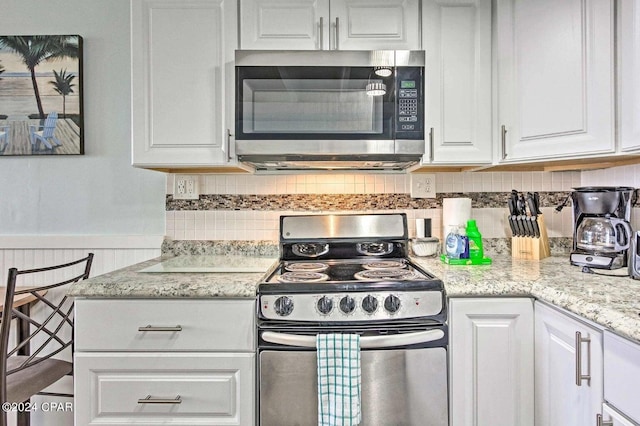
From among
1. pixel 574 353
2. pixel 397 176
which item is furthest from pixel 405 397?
pixel 397 176

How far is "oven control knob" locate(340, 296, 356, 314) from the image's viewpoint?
1.35 metres

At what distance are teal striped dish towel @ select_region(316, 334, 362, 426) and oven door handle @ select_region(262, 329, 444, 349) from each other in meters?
0.04

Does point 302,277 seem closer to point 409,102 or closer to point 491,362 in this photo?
point 491,362

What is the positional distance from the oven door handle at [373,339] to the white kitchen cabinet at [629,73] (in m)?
0.90

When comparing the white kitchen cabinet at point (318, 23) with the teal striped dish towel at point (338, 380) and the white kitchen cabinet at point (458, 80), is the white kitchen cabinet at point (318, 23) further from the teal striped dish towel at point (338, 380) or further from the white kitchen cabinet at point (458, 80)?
the teal striped dish towel at point (338, 380)

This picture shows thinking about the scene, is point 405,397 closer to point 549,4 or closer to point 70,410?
point 549,4

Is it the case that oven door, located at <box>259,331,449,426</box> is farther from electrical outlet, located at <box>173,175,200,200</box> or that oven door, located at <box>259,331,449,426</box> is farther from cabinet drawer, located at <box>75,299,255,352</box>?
electrical outlet, located at <box>173,175,200,200</box>

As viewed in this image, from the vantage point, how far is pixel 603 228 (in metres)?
1.50

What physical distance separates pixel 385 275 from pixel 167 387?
0.85m

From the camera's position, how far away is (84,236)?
205 cm

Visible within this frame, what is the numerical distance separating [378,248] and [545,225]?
2.70 ft

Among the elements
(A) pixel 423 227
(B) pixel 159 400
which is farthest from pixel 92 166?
(A) pixel 423 227

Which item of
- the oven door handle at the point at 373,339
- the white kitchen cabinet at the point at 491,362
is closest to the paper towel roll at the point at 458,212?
the white kitchen cabinet at the point at 491,362

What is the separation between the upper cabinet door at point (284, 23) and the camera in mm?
1680
